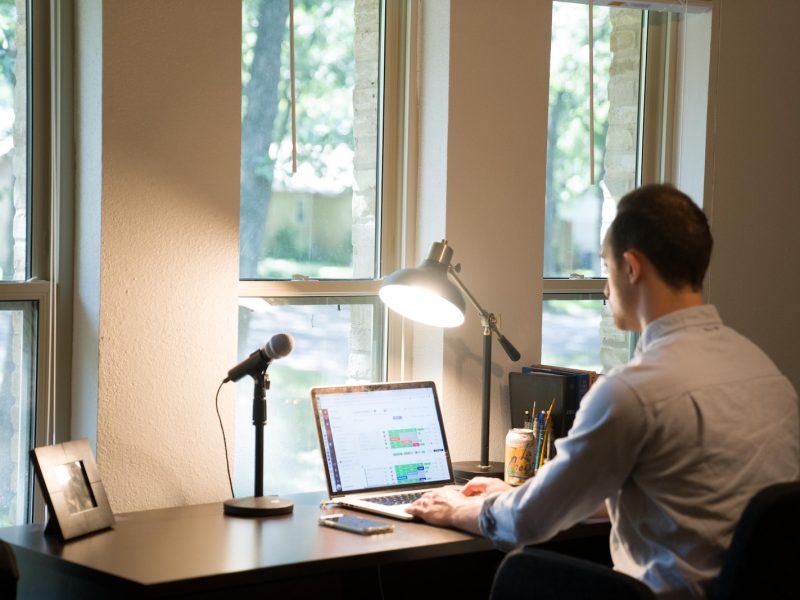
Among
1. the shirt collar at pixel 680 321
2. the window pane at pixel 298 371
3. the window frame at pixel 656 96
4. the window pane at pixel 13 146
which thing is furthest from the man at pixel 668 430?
the window frame at pixel 656 96

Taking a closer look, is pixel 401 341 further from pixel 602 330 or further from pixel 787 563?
pixel 787 563

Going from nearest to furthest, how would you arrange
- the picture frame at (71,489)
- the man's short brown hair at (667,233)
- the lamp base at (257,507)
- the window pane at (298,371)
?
1. the man's short brown hair at (667,233)
2. the picture frame at (71,489)
3. the lamp base at (257,507)
4. the window pane at (298,371)

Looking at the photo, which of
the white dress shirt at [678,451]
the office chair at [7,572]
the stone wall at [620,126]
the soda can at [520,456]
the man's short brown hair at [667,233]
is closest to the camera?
the white dress shirt at [678,451]

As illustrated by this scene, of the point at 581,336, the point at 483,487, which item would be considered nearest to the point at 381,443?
the point at 483,487

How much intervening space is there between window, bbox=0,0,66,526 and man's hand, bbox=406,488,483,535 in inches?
37.2

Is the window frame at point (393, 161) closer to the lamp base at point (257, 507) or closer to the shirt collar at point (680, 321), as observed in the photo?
the lamp base at point (257, 507)

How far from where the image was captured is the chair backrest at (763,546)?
1.75 metres

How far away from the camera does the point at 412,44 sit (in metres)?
3.21

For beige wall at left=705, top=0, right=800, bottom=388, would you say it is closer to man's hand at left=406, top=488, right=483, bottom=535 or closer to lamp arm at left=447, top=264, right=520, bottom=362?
lamp arm at left=447, top=264, right=520, bottom=362

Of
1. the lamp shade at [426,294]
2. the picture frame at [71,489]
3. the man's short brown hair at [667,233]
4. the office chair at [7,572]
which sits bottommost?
the office chair at [7,572]

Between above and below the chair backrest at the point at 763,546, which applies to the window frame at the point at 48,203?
above

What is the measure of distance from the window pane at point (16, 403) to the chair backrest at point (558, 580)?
4.16ft

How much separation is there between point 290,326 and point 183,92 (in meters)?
0.77

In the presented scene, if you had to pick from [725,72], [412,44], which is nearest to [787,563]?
[412,44]
